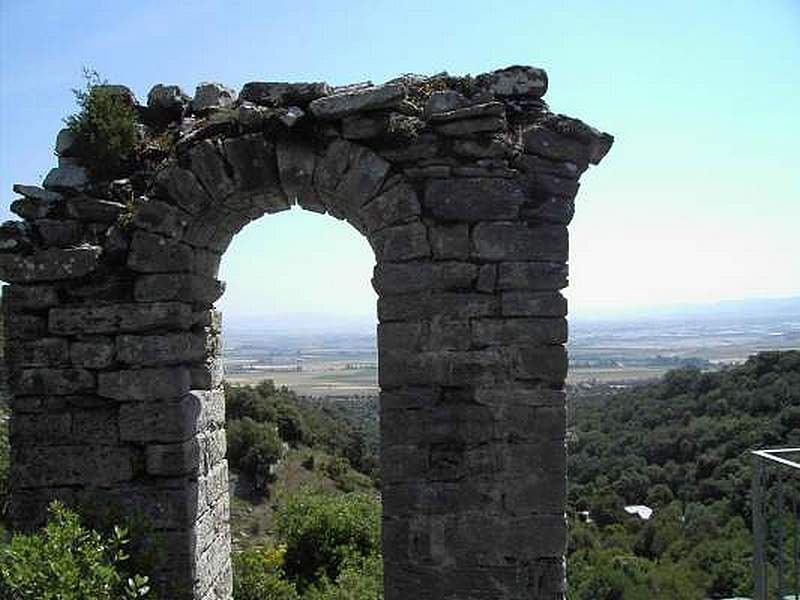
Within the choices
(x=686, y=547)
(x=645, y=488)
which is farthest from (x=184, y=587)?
(x=645, y=488)

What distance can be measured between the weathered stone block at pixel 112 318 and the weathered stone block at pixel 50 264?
27 centimetres

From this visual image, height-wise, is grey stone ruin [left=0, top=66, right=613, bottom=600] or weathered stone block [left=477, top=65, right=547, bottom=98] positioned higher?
weathered stone block [left=477, top=65, right=547, bottom=98]

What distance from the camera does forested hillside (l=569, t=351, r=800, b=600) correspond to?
15.0m

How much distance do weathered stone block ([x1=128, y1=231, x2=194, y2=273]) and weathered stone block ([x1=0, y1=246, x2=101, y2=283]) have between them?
282mm

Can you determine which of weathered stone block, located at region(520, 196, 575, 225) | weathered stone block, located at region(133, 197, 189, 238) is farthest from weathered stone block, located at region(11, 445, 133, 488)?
weathered stone block, located at region(520, 196, 575, 225)

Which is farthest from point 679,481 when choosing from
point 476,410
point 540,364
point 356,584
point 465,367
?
point 465,367

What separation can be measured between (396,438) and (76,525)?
7.20ft

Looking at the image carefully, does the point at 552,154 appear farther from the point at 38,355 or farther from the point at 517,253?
the point at 38,355

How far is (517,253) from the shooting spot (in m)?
5.54

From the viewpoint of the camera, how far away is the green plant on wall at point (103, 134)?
234 inches

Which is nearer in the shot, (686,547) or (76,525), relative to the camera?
(76,525)

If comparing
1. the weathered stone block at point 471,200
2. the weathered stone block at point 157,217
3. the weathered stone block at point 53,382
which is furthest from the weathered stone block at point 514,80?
the weathered stone block at point 53,382

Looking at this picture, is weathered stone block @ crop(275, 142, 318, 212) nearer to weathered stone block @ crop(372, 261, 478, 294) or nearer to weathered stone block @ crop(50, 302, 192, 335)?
weathered stone block @ crop(372, 261, 478, 294)

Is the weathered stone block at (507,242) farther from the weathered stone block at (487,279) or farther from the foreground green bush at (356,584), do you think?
the foreground green bush at (356,584)
